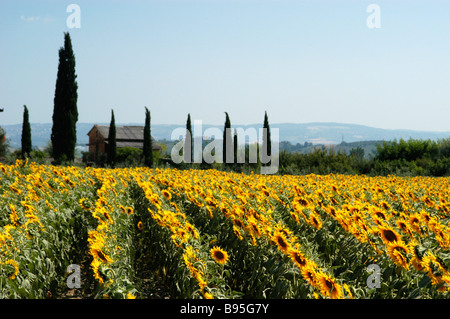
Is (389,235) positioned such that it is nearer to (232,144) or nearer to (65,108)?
(65,108)

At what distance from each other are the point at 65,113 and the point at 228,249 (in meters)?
27.3

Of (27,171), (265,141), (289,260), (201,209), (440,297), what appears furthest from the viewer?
(265,141)

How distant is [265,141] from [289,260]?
99.4ft

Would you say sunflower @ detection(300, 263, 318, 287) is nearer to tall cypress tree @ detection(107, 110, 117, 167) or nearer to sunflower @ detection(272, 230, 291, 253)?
sunflower @ detection(272, 230, 291, 253)

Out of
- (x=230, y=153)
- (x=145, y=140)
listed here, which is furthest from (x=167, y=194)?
(x=145, y=140)

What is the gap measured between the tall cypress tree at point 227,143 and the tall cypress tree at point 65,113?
11.4 m

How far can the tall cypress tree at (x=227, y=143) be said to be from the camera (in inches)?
1396

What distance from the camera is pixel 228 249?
7.18m

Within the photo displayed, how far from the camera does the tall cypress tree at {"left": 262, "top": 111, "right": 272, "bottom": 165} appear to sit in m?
34.8

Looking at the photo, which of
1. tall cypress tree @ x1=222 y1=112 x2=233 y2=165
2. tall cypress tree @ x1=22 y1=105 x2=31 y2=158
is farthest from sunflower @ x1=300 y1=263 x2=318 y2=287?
tall cypress tree @ x1=22 y1=105 x2=31 y2=158

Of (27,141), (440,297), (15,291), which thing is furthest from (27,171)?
(27,141)

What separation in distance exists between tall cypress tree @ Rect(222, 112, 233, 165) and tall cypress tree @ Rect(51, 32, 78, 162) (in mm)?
11393
